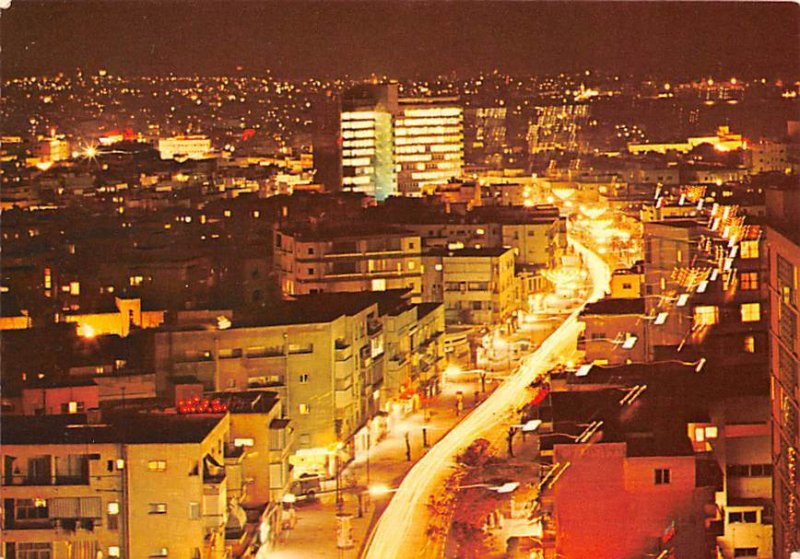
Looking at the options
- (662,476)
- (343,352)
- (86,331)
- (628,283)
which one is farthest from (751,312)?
(86,331)

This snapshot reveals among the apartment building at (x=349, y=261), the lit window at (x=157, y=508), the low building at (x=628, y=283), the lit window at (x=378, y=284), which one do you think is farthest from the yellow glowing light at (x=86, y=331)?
the low building at (x=628, y=283)

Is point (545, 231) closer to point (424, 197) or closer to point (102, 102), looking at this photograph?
point (424, 197)

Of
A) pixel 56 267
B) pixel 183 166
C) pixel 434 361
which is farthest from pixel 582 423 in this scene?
pixel 183 166

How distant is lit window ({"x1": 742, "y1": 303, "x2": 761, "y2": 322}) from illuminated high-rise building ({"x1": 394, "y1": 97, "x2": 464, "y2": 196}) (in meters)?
1.74

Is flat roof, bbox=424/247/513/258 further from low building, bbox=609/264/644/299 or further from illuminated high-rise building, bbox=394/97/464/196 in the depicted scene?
low building, bbox=609/264/644/299

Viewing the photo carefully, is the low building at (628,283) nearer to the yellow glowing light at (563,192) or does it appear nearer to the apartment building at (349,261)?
the yellow glowing light at (563,192)

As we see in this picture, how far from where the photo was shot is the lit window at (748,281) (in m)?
6.58

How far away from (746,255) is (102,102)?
9.36 ft

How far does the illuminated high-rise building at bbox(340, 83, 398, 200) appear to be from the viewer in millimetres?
9945

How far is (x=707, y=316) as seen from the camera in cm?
673

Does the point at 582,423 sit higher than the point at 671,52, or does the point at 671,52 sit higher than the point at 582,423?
the point at 671,52

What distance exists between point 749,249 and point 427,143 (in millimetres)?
3216

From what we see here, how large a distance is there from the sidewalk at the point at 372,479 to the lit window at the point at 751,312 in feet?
4.15

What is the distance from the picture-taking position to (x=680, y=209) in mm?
7922
